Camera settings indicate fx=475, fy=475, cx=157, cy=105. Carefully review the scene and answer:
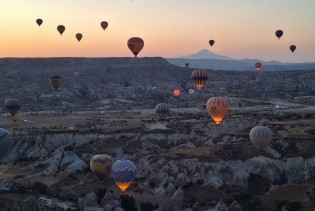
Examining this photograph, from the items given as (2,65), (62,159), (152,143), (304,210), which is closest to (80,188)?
(62,159)

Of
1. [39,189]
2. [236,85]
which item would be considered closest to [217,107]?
[39,189]

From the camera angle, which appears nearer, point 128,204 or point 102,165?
point 128,204

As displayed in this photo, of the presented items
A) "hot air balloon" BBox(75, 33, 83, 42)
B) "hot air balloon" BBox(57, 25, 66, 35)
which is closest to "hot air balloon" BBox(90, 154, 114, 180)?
"hot air balloon" BBox(57, 25, 66, 35)

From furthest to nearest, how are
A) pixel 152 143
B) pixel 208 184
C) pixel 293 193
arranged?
1. pixel 152 143
2. pixel 208 184
3. pixel 293 193

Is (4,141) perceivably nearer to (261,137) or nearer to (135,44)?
(261,137)

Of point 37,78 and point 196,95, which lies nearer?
point 196,95

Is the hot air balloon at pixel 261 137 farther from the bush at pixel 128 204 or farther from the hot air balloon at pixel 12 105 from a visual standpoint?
the hot air balloon at pixel 12 105

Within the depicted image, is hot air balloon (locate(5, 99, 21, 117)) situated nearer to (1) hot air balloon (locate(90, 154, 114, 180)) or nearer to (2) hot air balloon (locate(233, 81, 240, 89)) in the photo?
(1) hot air balloon (locate(90, 154, 114, 180))

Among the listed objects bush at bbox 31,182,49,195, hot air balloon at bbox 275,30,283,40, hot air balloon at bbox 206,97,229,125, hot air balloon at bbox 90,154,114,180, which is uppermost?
hot air balloon at bbox 275,30,283,40

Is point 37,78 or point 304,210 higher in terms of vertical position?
point 37,78

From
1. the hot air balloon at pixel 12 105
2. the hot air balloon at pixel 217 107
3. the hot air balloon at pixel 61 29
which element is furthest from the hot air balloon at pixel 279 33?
the hot air balloon at pixel 12 105

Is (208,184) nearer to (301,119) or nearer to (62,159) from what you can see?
(62,159)
